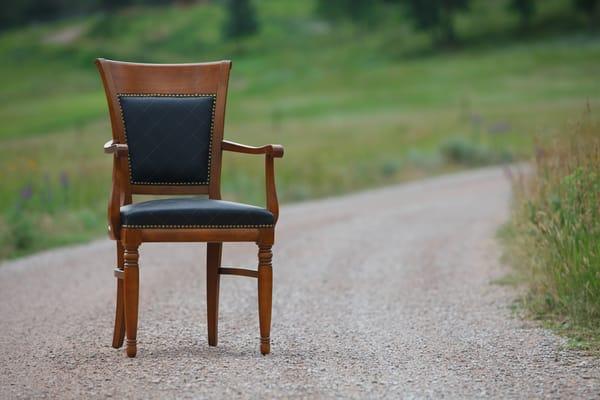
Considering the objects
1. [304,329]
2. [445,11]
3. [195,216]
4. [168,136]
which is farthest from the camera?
[445,11]

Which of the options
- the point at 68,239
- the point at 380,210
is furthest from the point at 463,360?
the point at 380,210

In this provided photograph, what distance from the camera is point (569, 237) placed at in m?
7.39

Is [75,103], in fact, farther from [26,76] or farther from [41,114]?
[26,76]

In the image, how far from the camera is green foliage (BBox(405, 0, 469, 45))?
222 feet

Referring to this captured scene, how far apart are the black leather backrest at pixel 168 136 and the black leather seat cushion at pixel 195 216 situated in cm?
58

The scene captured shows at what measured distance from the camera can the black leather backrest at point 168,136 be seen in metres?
6.58

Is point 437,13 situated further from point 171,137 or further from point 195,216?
point 195,216

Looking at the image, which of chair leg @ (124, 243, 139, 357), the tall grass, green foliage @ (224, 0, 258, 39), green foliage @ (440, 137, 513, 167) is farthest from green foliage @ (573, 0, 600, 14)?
chair leg @ (124, 243, 139, 357)

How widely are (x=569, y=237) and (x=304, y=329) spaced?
76.9 inches

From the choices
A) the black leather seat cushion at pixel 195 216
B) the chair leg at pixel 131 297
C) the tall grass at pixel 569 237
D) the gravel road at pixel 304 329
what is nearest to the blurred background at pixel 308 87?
the tall grass at pixel 569 237

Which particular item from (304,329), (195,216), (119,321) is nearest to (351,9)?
(304,329)

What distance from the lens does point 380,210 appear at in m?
15.9

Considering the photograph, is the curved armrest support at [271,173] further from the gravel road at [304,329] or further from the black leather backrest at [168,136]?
the gravel road at [304,329]

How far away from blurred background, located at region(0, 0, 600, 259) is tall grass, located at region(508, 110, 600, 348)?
1.39 ft
